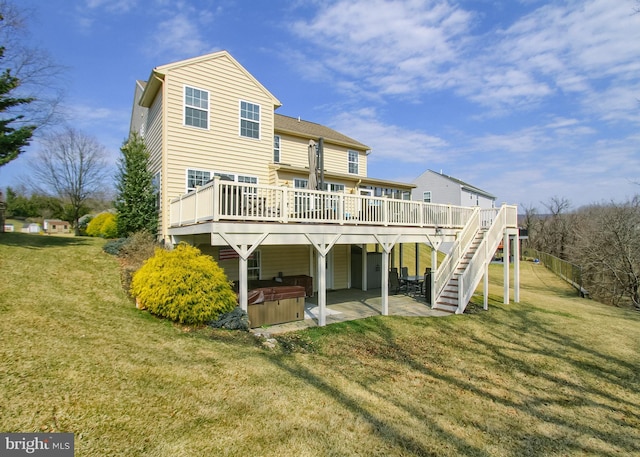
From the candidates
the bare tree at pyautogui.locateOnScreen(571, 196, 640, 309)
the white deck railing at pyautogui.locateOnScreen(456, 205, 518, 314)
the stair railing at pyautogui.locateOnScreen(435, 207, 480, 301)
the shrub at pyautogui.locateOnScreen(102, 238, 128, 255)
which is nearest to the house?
the stair railing at pyautogui.locateOnScreen(435, 207, 480, 301)

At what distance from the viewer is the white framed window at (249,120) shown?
1314 cm

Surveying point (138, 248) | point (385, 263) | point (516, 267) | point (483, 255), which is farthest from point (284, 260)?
point (516, 267)

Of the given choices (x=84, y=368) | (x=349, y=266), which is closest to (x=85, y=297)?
(x=84, y=368)

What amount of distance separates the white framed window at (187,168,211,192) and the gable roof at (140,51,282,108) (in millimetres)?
3352

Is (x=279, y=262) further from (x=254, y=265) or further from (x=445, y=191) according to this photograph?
(x=445, y=191)

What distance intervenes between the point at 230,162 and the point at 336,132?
10.5 metres

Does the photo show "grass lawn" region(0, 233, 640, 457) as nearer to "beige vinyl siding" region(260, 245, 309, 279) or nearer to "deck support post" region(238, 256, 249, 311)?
"deck support post" region(238, 256, 249, 311)

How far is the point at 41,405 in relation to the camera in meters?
3.62

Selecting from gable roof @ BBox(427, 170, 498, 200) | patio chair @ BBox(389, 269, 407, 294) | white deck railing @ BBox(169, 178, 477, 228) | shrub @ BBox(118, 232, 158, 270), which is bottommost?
patio chair @ BBox(389, 269, 407, 294)

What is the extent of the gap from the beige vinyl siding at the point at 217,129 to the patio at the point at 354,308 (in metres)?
5.97

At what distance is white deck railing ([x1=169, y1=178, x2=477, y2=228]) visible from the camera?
7930mm

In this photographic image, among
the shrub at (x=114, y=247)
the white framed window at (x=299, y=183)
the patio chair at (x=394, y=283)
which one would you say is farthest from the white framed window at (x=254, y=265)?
the patio chair at (x=394, y=283)

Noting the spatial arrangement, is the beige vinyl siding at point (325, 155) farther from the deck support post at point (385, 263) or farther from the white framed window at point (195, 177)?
the deck support post at point (385, 263)

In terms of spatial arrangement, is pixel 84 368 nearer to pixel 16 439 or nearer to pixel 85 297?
pixel 16 439
